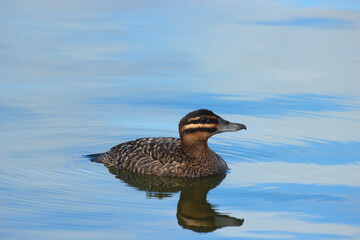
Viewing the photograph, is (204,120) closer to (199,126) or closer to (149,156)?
(199,126)

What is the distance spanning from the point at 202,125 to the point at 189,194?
4.27ft

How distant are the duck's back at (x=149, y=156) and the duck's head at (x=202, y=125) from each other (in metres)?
0.44

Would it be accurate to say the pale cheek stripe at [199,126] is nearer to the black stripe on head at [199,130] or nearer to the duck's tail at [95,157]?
the black stripe on head at [199,130]

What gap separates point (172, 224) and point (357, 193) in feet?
10.5

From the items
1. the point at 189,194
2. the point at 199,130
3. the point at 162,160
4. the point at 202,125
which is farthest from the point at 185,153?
the point at 189,194

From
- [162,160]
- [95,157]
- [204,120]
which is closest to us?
[204,120]

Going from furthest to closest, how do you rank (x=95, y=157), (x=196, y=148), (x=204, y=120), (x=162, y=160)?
1. (x=95, y=157)
2. (x=196, y=148)
3. (x=162, y=160)
4. (x=204, y=120)

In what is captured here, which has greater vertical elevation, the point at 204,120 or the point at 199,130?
the point at 204,120

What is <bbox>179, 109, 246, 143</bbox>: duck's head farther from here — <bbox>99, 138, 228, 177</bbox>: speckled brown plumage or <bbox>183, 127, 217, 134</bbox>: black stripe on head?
<bbox>99, 138, 228, 177</bbox>: speckled brown plumage

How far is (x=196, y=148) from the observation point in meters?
13.6

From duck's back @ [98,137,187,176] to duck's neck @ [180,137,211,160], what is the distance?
0.12 m

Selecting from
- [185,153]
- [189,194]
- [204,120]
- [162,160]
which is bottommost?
[189,194]

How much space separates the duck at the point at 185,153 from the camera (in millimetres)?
13273

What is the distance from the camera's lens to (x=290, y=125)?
15.7 metres
